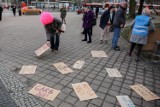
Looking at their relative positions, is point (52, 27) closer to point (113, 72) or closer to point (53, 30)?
point (53, 30)

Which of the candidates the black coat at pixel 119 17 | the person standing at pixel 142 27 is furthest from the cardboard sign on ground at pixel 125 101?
the black coat at pixel 119 17

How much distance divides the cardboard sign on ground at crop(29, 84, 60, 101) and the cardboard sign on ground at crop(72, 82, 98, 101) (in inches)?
17.3

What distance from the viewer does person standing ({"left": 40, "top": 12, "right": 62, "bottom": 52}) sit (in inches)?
244

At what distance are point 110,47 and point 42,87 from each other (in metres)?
4.37

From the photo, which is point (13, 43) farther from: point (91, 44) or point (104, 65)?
point (104, 65)

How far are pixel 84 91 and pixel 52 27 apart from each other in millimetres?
2902

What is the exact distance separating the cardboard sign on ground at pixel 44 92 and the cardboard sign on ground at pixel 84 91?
44 centimetres

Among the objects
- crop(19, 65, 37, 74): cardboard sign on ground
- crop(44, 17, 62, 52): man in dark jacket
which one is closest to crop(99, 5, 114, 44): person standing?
crop(44, 17, 62, 52): man in dark jacket

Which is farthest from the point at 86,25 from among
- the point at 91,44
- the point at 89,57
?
the point at 89,57

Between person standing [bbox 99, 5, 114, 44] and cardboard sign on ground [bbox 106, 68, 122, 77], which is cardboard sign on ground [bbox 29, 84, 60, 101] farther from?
person standing [bbox 99, 5, 114, 44]

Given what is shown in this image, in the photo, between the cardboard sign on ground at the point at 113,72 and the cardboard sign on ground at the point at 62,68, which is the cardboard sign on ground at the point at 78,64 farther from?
the cardboard sign on ground at the point at 113,72

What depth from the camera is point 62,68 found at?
5.57 meters

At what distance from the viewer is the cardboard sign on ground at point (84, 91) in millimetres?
4121

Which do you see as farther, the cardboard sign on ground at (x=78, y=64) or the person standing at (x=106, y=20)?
the person standing at (x=106, y=20)
